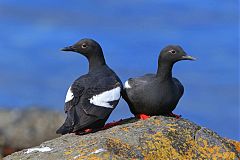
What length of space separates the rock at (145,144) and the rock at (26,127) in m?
11.0

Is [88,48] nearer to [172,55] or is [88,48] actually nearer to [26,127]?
[172,55]

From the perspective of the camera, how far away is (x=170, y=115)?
40.3ft

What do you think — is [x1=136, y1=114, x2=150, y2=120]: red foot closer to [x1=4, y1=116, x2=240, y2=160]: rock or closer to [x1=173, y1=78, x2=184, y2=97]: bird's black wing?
[x1=4, y1=116, x2=240, y2=160]: rock

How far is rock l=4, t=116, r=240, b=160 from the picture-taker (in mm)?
10258

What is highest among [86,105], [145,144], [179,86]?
[179,86]

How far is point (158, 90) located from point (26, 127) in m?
11.7

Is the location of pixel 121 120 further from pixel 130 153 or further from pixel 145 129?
pixel 130 153

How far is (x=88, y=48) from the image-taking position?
514 inches

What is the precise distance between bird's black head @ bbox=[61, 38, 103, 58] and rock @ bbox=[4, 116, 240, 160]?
1.81 metres

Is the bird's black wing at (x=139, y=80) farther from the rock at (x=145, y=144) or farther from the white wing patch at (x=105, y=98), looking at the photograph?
the rock at (x=145, y=144)

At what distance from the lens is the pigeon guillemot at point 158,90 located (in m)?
12.2

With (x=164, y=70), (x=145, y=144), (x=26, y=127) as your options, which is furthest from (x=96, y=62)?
(x=26, y=127)

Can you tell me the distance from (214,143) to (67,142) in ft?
7.85

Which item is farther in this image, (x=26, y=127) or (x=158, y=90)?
(x=26, y=127)
